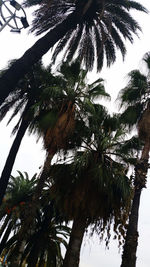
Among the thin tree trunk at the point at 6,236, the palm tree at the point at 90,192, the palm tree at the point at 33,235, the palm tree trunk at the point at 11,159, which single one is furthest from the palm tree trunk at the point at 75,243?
the thin tree trunk at the point at 6,236

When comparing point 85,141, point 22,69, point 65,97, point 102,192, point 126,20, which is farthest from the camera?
point 126,20

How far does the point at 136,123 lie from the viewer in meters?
13.7

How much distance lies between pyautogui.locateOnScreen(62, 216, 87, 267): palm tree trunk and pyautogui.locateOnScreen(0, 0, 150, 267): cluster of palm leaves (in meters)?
0.04

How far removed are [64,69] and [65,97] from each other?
209cm

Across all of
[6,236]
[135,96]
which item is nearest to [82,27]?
[135,96]

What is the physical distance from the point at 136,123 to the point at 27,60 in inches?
273

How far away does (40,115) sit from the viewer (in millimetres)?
14219

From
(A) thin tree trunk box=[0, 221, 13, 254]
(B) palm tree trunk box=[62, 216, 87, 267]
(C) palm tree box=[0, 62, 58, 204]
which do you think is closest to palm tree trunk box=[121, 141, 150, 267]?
(B) palm tree trunk box=[62, 216, 87, 267]

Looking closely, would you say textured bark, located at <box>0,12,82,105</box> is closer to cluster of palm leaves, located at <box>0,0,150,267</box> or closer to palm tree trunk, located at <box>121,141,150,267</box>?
cluster of palm leaves, located at <box>0,0,150,267</box>

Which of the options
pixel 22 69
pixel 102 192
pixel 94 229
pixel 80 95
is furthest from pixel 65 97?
A: pixel 94 229

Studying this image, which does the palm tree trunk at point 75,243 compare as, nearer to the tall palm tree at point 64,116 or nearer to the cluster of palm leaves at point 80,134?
the cluster of palm leaves at point 80,134

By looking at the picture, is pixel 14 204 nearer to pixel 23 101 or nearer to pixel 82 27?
pixel 23 101

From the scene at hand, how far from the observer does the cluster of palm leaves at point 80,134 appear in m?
10.5

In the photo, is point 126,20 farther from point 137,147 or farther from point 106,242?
point 106,242
